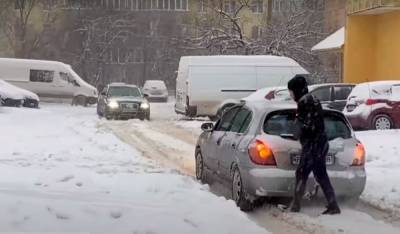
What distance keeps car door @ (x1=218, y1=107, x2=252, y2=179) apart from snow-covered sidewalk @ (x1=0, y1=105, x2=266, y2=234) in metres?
0.47

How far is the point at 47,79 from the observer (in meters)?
37.9

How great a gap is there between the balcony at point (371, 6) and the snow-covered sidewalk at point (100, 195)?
13.0 m

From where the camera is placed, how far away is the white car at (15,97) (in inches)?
1203

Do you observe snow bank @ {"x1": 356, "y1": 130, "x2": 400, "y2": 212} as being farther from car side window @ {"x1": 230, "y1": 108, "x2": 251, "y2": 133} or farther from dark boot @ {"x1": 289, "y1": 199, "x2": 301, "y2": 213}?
car side window @ {"x1": 230, "y1": 108, "x2": 251, "y2": 133}

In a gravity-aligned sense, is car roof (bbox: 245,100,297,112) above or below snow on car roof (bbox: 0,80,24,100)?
above

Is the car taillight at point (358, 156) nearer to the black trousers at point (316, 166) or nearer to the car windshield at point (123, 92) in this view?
the black trousers at point (316, 166)

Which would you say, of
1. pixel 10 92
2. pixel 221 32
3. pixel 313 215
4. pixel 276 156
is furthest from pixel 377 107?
pixel 221 32

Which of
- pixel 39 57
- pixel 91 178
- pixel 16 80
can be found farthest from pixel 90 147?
pixel 39 57

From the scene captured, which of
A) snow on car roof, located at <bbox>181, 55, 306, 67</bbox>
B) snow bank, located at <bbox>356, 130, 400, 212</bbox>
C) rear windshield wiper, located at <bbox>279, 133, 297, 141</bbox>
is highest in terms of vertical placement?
snow on car roof, located at <bbox>181, 55, 306, 67</bbox>

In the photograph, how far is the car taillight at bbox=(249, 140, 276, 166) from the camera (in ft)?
28.0

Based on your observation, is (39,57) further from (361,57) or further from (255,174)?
(255,174)

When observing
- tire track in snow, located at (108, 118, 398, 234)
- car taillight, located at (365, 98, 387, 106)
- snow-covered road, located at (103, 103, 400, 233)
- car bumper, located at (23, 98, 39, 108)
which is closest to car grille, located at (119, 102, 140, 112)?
tire track in snow, located at (108, 118, 398, 234)

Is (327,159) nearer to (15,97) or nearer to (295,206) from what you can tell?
(295,206)

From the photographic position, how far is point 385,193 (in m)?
9.97
